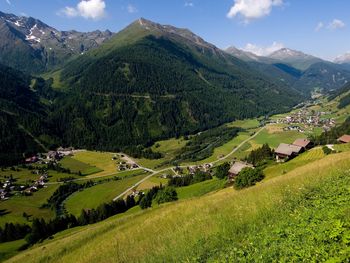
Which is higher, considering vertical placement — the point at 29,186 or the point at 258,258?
the point at 29,186

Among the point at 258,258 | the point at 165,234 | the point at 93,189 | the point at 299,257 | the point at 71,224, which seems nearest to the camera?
the point at 299,257

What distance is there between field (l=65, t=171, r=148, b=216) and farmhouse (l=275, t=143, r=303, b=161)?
289 feet

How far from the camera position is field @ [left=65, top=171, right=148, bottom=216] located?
161m

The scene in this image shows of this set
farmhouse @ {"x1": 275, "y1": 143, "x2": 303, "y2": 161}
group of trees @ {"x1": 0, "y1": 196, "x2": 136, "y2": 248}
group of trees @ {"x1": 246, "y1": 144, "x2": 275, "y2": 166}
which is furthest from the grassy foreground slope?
group of trees @ {"x1": 246, "y1": 144, "x2": 275, "y2": 166}

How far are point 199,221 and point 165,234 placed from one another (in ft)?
7.78

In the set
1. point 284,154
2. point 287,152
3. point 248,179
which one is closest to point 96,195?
point 284,154

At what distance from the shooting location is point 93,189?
185 meters

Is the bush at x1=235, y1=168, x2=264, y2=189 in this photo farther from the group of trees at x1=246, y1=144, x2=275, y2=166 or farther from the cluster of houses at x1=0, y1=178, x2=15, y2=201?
the cluster of houses at x1=0, y1=178, x2=15, y2=201

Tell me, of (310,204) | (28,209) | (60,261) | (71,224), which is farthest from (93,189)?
(310,204)

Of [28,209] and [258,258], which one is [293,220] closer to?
[258,258]

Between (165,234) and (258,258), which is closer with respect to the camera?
(258,258)

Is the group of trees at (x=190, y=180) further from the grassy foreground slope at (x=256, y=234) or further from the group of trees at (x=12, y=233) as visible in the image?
the grassy foreground slope at (x=256, y=234)

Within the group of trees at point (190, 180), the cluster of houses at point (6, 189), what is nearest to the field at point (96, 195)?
the cluster of houses at point (6, 189)

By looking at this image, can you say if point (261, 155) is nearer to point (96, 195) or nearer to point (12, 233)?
point (96, 195)
